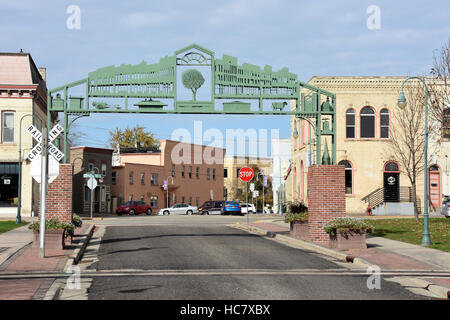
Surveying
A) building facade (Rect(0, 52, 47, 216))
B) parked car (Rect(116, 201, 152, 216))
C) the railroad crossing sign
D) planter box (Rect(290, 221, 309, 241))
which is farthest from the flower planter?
parked car (Rect(116, 201, 152, 216))

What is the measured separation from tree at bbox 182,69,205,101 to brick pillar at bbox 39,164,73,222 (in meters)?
5.69

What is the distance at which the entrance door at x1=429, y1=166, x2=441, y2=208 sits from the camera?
1871 inches

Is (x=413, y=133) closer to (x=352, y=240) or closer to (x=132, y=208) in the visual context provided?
(x=352, y=240)

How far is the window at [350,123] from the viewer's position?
4797 cm

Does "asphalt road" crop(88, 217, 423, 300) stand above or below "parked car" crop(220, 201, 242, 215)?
above

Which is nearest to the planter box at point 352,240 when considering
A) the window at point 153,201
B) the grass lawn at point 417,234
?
the grass lawn at point 417,234

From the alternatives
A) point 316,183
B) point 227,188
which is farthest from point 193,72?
point 227,188

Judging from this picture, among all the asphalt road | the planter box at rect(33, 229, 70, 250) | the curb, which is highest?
the planter box at rect(33, 229, 70, 250)

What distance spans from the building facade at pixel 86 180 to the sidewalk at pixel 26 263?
40.9m

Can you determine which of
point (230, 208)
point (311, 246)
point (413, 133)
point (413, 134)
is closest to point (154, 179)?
point (230, 208)

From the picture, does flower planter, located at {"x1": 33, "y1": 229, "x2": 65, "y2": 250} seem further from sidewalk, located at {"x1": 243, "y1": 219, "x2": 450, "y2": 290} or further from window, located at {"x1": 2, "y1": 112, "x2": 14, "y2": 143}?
window, located at {"x1": 2, "y1": 112, "x2": 14, "y2": 143}

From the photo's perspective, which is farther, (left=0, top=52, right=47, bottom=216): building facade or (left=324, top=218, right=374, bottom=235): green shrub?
(left=0, top=52, right=47, bottom=216): building facade

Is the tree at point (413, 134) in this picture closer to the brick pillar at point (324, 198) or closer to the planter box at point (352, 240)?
the brick pillar at point (324, 198)
